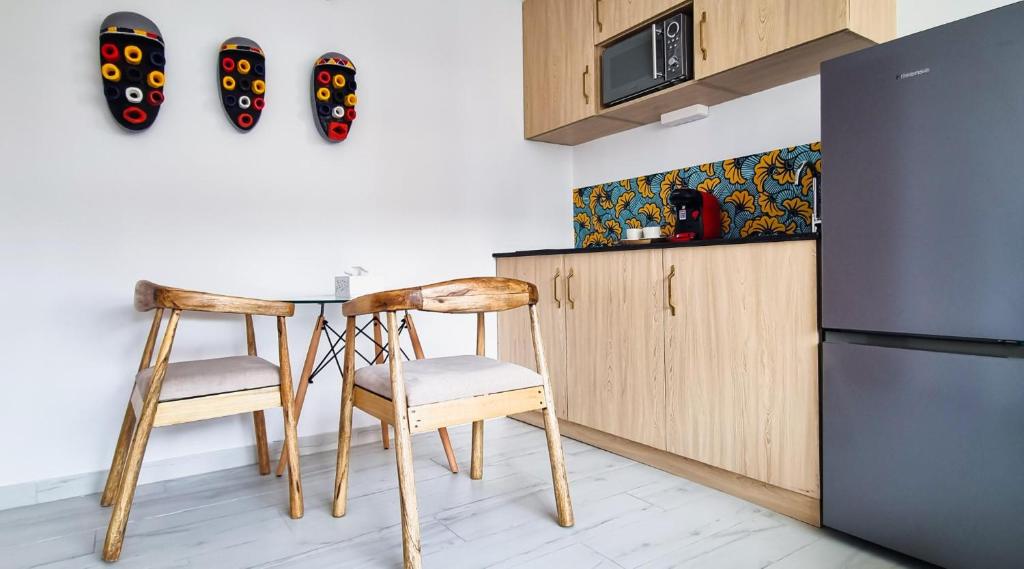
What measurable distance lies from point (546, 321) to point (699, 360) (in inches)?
38.0

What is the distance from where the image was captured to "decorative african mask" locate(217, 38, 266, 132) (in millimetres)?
2518

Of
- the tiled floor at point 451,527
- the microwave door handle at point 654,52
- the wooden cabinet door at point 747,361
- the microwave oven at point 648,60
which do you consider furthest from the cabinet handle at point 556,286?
the microwave door handle at point 654,52

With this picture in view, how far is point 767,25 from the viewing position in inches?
89.0

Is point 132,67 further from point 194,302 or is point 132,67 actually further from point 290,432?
point 290,432

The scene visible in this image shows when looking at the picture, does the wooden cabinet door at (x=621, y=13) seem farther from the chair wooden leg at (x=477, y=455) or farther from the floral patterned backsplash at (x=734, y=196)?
the chair wooden leg at (x=477, y=455)

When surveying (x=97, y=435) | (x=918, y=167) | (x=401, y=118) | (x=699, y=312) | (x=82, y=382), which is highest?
(x=401, y=118)

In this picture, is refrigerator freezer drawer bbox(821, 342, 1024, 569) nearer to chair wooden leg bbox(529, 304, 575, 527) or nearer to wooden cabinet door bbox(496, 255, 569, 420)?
chair wooden leg bbox(529, 304, 575, 527)

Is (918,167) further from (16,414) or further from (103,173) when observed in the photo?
(16,414)

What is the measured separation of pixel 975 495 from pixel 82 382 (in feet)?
9.89

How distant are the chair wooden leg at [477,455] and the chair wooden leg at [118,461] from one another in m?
1.27

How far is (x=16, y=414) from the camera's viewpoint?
7.23 ft

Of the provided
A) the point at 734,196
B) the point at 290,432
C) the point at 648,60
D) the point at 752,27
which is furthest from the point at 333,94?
the point at 734,196

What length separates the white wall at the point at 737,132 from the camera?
2.17m

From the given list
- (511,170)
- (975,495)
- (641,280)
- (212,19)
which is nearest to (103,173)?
(212,19)
